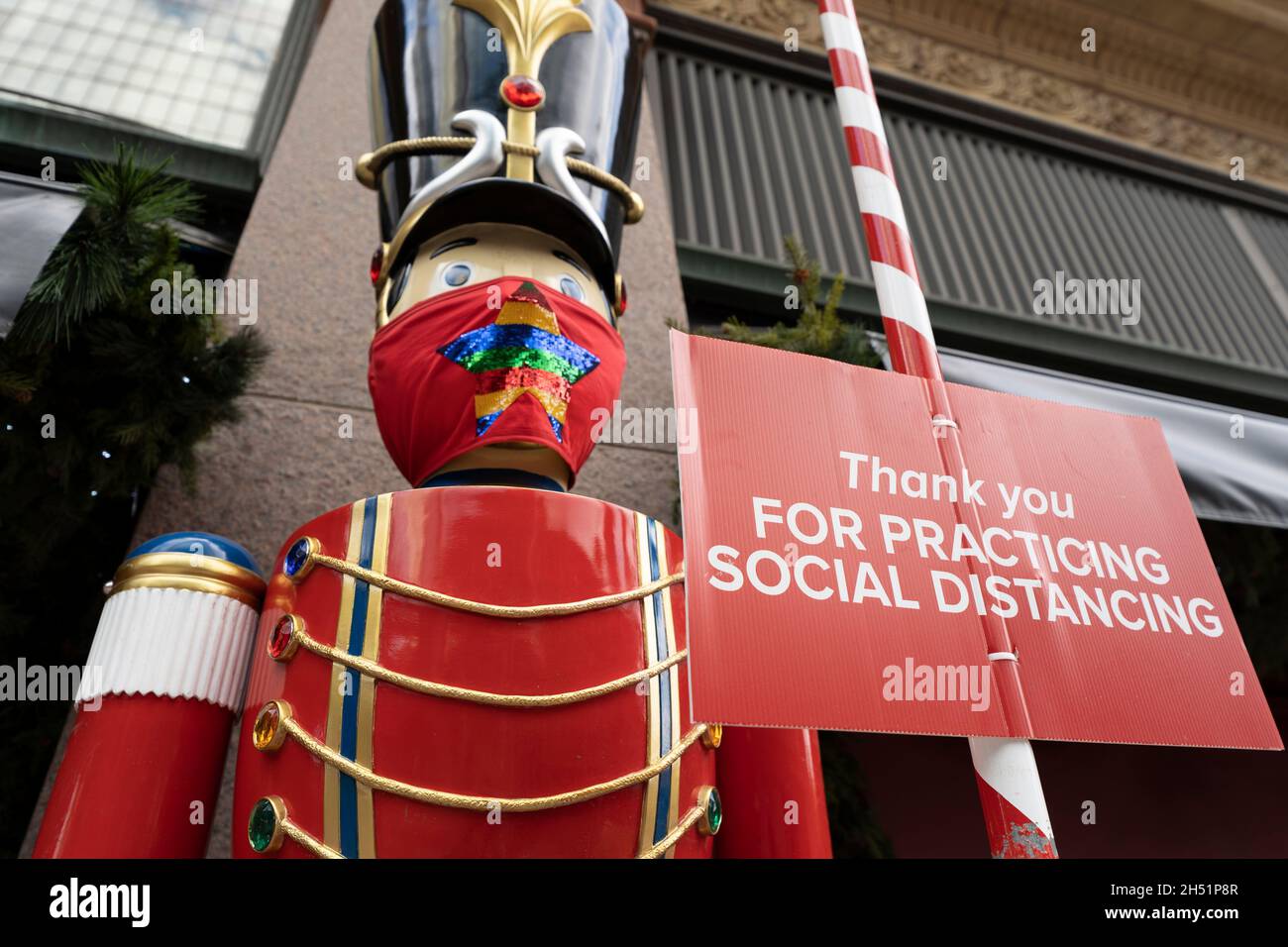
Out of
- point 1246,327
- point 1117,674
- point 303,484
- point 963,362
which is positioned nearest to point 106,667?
point 303,484

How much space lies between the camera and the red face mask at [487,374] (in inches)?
66.1

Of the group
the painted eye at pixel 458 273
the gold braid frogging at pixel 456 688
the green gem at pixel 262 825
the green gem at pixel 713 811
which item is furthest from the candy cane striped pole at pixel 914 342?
the green gem at pixel 262 825

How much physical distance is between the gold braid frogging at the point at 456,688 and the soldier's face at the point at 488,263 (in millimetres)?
723

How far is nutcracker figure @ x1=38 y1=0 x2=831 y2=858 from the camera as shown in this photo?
1.35 m

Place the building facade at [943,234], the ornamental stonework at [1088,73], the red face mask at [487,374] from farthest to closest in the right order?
the ornamental stonework at [1088,73]
the building facade at [943,234]
the red face mask at [487,374]

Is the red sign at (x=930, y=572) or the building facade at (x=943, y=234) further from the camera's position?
the building facade at (x=943, y=234)

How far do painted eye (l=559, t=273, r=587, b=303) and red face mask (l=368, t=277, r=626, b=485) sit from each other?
0.06 m

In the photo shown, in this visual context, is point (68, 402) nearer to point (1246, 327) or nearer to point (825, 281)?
point (825, 281)

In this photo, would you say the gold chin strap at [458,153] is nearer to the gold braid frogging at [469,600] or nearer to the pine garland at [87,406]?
the pine garland at [87,406]

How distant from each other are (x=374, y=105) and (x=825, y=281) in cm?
202

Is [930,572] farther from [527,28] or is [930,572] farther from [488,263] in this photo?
[527,28]

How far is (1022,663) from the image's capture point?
1.26 m

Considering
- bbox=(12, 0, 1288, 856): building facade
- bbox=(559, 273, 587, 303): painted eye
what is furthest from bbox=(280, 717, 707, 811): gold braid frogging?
bbox=(12, 0, 1288, 856): building facade

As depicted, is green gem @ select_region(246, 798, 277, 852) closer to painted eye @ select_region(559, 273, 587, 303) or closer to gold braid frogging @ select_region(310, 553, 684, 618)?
gold braid frogging @ select_region(310, 553, 684, 618)
